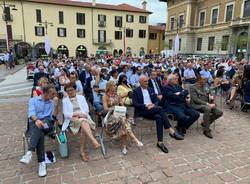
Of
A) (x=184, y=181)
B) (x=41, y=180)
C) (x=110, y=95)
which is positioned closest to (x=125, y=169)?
(x=184, y=181)

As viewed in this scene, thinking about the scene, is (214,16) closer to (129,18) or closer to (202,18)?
(202,18)

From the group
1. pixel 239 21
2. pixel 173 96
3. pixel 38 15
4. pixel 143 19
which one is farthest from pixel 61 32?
pixel 173 96

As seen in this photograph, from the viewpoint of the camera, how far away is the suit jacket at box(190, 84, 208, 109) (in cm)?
487

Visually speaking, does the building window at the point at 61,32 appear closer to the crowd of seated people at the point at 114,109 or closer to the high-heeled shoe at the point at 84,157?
the crowd of seated people at the point at 114,109

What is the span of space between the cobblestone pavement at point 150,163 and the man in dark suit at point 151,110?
166 millimetres

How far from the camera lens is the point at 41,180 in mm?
2957

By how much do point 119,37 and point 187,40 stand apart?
14.6 m

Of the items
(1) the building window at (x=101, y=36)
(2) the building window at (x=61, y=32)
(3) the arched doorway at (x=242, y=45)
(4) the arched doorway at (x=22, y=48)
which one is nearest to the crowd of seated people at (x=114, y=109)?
(3) the arched doorway at (x=242, y=45)

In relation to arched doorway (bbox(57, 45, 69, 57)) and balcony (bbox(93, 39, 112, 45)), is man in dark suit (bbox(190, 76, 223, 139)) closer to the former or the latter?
arched doorway (bbox(57, 45, 69, 57))

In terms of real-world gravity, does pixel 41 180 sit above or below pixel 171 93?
below

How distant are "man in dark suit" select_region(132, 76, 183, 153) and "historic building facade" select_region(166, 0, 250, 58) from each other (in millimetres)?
23731

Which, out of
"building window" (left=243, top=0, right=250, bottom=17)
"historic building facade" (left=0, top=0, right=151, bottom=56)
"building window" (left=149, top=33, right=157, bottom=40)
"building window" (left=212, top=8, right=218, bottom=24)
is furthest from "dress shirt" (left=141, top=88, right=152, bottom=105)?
"building window" (left=149, top=33, right=157, bottom=40)

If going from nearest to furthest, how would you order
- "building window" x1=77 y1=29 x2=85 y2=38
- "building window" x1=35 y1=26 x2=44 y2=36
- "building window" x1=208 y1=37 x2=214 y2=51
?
"building window" x1=208 y1=37 x2=214 y2=51
"building window" x1=35 y1=26 x2=44 y2=36
"building window" x1=77 y1=29 x2=85 y2=38

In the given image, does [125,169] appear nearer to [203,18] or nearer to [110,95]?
[110,95]
